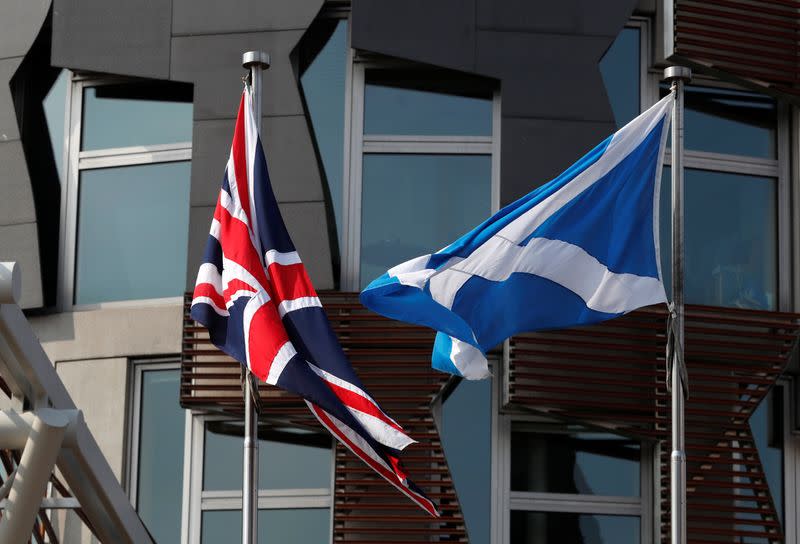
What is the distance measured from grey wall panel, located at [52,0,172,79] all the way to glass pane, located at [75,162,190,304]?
2.99 feet

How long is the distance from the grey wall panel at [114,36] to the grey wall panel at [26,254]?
143 centimetres

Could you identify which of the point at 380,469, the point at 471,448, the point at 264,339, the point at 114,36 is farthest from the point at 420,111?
the point at 380,469

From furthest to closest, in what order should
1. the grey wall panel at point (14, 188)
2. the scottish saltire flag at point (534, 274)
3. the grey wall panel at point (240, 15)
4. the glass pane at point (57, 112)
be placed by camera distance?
the glass pane at point (57, 112) → the grey wall panel at point (14, 188) → the grey wall panel at point (240, 15) → the scottish saltire flag at point (534, 274)

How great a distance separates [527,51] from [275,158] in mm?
2223

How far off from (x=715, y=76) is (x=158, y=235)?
190 inches

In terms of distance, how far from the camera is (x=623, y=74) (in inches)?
565

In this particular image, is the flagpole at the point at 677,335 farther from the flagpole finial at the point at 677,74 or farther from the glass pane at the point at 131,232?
Result: the glass pane at the point at 131,232

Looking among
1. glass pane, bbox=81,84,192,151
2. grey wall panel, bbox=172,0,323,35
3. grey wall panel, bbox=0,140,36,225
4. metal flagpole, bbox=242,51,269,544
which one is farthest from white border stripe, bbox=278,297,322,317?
grey wall panel, bbox=0,140,36,225

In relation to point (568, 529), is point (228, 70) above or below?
above

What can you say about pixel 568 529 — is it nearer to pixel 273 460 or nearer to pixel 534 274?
pixel 273 460

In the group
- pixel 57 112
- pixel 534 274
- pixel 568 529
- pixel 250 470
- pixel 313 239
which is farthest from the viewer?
pixel 57 112

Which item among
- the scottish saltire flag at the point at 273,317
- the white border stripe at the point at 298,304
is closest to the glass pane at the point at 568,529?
the scottish saltire flag at the point at 273,317

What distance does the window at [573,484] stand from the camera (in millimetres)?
13461

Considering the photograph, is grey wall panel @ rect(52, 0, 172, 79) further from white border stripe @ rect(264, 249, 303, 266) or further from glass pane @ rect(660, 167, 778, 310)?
glass pane @ rect(660, 167, 778, 310)
